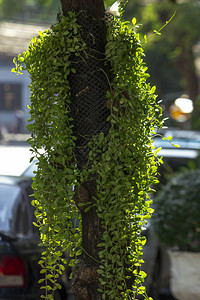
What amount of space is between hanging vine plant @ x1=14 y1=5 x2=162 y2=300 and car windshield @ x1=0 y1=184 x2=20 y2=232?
289 cm

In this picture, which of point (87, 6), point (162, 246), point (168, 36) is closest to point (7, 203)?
point (162, 246)

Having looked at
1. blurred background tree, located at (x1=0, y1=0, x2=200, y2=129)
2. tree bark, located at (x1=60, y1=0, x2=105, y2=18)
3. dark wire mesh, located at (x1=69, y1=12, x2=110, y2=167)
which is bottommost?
dark wire mesh, located at (x1=69, y1=12, x2=110, y2=167)

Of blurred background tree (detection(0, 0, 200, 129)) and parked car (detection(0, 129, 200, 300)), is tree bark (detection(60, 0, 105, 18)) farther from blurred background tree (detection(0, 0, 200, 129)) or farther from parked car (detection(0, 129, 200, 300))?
blurred background tree (detection(0, 0, 200, 129))

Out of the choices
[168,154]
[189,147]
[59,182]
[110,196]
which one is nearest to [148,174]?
[110,196]

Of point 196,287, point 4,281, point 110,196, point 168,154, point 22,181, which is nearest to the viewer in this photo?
point 110,196

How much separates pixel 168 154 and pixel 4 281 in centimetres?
350

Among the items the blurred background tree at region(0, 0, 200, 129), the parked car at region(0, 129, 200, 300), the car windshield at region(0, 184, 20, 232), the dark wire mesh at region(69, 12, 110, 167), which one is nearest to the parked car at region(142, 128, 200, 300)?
the parked car at region(0, 129, 200, 300)

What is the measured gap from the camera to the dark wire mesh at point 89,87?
2.83 m

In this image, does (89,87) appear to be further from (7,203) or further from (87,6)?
(7,203)

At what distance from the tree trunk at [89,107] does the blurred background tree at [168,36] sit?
Result: 11548 mm

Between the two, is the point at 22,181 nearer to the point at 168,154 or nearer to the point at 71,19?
the point at 168,154

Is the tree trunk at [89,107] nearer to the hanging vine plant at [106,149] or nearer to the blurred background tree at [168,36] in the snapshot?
the hanging vine plant at [106,149]

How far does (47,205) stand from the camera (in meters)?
2.81

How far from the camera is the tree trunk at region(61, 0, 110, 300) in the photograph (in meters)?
2.80
